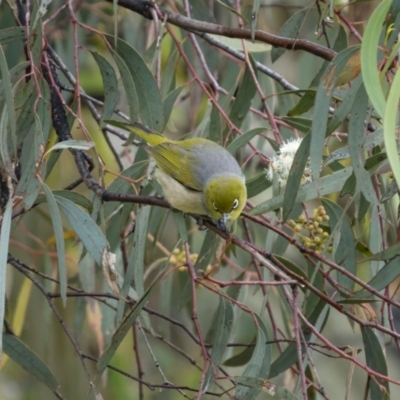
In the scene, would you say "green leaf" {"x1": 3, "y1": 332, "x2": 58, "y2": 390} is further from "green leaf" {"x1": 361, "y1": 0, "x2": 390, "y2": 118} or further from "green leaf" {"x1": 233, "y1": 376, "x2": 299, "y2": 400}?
"green leaf" {"x1": 361, "y1": 0, "x2": 390, "y2": 118}

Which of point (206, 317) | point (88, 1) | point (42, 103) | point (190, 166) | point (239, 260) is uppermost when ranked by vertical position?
point (88, 1)

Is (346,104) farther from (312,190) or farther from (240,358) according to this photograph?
(240,358)

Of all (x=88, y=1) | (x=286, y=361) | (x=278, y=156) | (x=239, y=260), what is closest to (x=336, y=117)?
(x=278, y=156)

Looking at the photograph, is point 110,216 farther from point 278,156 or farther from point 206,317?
point 206,317

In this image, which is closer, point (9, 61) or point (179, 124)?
point (9, 61)

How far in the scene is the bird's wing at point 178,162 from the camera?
3203 mm

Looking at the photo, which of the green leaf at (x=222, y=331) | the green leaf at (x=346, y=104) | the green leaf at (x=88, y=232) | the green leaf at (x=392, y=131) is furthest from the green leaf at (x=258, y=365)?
the green leaf at (x=392, y=131)

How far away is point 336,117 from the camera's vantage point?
81.0 inches

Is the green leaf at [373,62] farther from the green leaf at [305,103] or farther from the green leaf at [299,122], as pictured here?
the green leaf at [299,122]

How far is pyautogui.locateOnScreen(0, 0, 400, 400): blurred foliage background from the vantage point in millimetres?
2002

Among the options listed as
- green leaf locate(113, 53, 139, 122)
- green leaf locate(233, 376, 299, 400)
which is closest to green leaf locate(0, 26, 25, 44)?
green leaf locate(113, 53, 139, 122)

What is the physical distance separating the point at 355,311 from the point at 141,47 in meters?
2.46

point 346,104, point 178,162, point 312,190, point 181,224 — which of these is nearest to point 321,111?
point 346,104

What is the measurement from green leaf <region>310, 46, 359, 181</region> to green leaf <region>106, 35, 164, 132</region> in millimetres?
807
